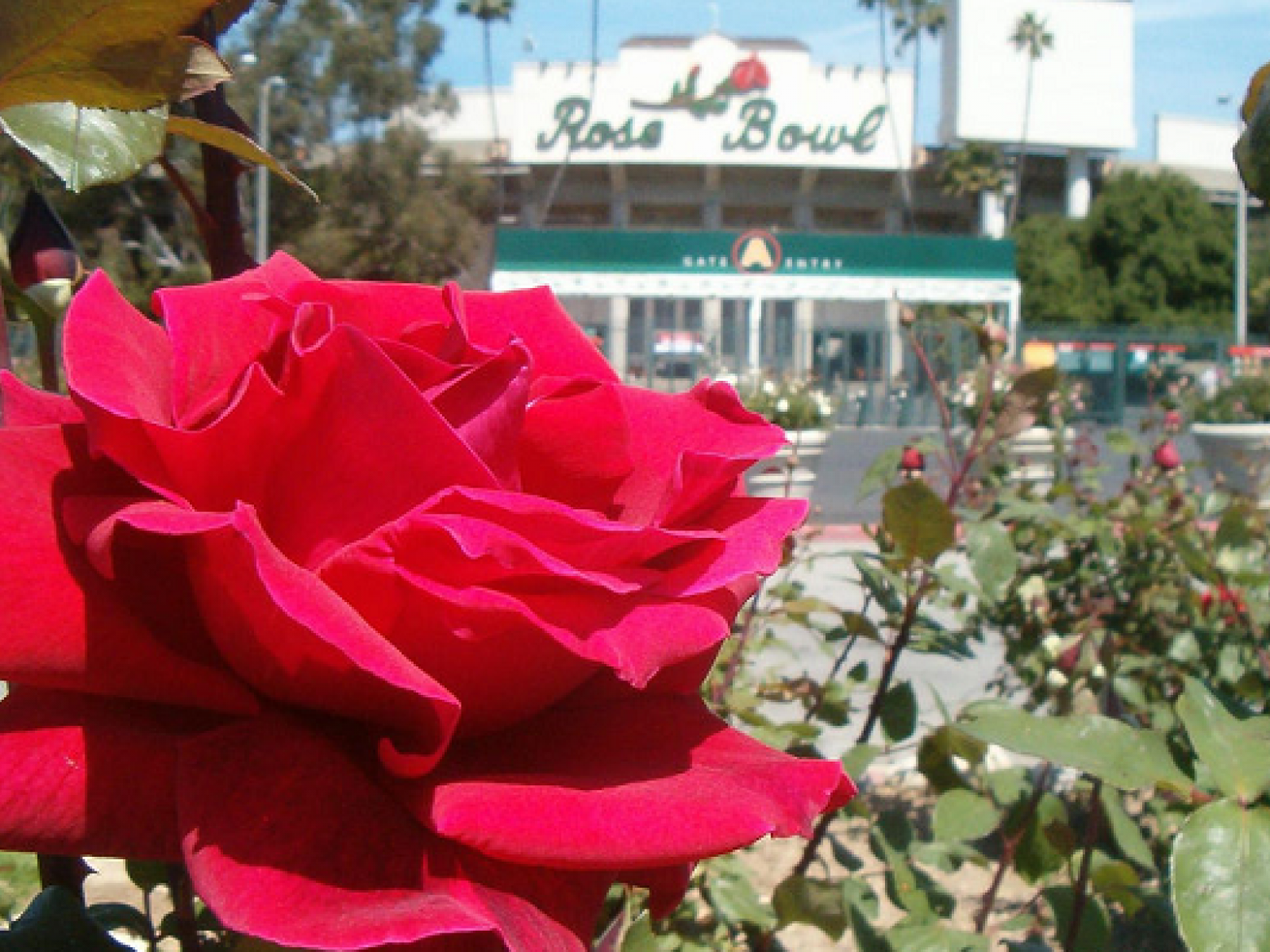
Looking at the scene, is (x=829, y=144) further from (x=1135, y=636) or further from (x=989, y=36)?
(x=1135, y=636)

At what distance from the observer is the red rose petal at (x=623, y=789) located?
0.26m

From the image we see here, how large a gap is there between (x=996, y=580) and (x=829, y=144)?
→ 29.2 meters

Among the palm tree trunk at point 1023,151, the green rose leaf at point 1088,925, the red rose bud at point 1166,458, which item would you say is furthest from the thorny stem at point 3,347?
the palm tree trunk at point 1023,151

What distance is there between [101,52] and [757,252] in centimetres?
2068

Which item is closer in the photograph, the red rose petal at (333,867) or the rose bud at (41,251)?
the red rose petal at (333,867)

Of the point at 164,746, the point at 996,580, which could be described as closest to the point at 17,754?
the point at 164,746

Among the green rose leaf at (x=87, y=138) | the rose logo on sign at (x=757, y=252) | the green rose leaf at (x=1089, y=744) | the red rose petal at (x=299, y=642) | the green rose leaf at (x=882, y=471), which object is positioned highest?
the rose logo on sign at (x=757, y=252)

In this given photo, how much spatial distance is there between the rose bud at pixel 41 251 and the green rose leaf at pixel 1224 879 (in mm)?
515

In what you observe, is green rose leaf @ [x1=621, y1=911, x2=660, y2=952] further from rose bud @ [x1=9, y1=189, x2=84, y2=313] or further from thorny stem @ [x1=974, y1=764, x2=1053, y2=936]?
thorny stem @ [x1=974, y1=764, x2=1053, y2=936]

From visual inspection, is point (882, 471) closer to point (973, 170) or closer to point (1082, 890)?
point (1082, 890)

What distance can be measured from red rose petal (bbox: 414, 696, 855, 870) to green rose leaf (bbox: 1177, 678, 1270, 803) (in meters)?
0.33

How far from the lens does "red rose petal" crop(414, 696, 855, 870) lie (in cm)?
26

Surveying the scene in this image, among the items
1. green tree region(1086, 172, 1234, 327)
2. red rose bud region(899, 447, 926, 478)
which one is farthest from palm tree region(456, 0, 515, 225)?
red rose bud region(899, 447, 926, 478)

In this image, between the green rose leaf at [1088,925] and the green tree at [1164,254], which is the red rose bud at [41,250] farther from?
the green tree at [1164,254]
